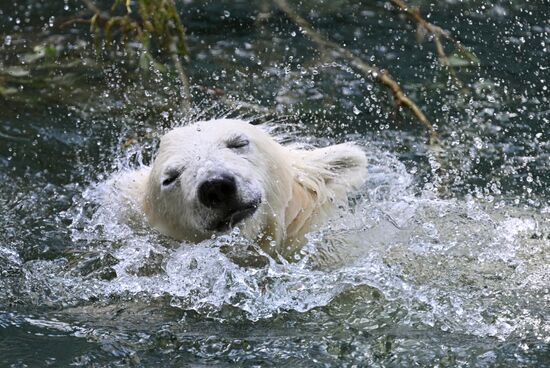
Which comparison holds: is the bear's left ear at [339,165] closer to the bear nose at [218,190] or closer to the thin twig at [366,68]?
the bear nose at [218,190]

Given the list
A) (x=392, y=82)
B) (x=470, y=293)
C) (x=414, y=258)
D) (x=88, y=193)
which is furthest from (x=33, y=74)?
(x=470, y=293)

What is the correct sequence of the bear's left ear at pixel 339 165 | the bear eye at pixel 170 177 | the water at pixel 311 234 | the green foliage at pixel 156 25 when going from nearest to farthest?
the water at pixel 311 234, the bear eye at pixel 170 177, the bear's left ear at pixel 339 165, the green foliage at pixel 156 25

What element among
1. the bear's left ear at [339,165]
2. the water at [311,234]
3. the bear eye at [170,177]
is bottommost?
the water at [311,234]

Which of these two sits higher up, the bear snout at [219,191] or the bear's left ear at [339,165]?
the bear snout at [219,191]

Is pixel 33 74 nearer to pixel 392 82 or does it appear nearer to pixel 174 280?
pixel 392 82

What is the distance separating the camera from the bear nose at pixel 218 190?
14.0ft

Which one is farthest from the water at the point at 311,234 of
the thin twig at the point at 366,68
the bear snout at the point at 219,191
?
the bear snout at the point at 219,191

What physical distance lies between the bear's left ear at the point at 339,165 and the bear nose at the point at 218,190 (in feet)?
2.74

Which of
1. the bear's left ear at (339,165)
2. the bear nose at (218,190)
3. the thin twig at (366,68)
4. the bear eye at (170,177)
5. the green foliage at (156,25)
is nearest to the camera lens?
the bear nose at (218,190)

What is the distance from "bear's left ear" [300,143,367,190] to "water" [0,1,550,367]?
0.13m

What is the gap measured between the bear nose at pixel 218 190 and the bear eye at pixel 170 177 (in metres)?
0.27

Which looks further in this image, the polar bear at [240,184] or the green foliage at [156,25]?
the green foliage at [156,25]

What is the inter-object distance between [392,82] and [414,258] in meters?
2.07

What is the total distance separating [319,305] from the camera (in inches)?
177
